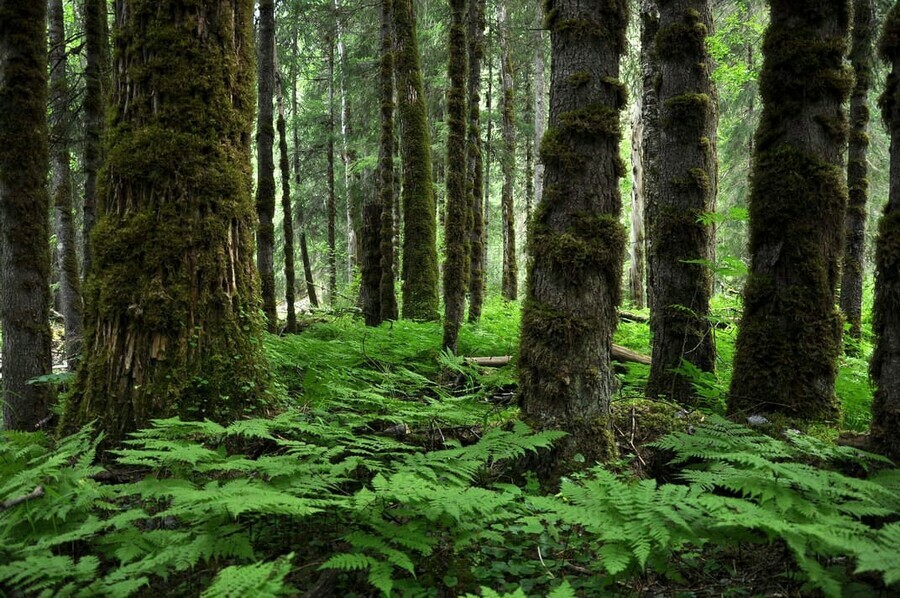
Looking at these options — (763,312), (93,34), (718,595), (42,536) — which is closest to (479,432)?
(718,595)

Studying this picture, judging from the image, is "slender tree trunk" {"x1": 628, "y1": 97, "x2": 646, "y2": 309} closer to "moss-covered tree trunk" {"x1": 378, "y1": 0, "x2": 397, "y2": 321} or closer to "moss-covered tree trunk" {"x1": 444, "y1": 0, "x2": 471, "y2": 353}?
"moss-covered tree trunk" {"x1": 378, "y1": 0, "x2": 397, "y2": 321}

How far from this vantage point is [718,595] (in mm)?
2428

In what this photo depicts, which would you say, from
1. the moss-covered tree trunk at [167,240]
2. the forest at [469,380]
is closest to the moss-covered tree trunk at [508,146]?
the forest at [469,380]

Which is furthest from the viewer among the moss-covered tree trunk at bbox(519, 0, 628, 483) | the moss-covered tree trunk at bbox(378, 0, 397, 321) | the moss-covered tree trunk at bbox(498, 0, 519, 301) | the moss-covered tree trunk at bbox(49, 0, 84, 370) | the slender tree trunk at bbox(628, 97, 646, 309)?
the slender tree trunk at bbox(628, 97, 646, 309)

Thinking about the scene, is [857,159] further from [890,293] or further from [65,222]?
[65,222]

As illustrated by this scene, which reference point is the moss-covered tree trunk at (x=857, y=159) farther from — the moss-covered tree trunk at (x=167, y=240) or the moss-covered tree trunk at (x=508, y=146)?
the moss-covered tree trunk at (x=167, y=240)

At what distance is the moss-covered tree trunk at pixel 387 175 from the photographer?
10.1m

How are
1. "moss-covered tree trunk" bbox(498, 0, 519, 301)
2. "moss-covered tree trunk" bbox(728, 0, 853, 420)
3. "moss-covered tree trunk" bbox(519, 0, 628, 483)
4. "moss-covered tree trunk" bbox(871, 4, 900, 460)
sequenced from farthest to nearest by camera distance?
"moss-covered tree trunk" bbox(498, 0, 519, 301) < "moss-covered tree trunk" bbox(728, 0, 853, 420) < "moss-covered tree trunk" bbox(519, 0, 628, 483) < "moss-covered tree trunk" bbox(871, 4, 900, 460)

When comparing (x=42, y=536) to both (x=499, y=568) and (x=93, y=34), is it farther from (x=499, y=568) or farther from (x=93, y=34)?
(x=93, y=34)

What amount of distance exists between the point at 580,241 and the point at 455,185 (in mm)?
3496

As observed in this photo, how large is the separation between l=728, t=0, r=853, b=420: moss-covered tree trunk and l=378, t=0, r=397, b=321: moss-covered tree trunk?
680 centimetres

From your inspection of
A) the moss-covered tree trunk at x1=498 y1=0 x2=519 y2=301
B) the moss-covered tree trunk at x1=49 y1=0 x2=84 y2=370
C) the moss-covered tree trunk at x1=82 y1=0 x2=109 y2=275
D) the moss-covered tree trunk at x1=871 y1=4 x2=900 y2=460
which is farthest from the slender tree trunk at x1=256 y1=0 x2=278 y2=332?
the moss-covered tree trunk at x1=871 y1=4 x2=900 y2=460

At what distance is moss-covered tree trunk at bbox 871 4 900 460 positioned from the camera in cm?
305

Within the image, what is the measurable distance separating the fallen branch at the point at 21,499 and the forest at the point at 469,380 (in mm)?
41
